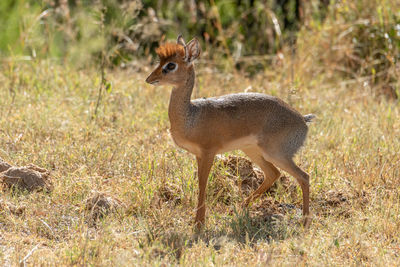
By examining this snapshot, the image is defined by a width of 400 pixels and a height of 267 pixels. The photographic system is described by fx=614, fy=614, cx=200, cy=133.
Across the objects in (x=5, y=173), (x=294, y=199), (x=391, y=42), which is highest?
(x=391, y=42)

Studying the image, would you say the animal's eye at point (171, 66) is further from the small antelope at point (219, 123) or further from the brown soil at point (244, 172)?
the brown soil at point (244, 172)

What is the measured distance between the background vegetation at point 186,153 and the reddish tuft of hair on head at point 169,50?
1039mm

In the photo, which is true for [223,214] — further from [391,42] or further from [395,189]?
[391,42]

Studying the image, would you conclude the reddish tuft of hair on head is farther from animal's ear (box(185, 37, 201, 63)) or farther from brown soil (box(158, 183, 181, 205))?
brown soil (box(158, 183, 181, 205))

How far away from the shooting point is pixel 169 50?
4352 millimetres

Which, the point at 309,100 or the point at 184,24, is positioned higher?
the point at 184,24

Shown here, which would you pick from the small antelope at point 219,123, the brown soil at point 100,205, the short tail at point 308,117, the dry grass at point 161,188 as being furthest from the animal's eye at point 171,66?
the short tail at point 308,117

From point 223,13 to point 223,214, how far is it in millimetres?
5700

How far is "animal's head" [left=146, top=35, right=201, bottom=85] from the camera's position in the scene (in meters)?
4.32

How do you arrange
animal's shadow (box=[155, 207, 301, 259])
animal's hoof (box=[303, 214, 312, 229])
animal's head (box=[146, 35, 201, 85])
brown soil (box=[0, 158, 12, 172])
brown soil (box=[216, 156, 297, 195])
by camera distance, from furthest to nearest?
brown soil (box=[216, 156, 297, 195])
brown soil (box=[0, 158, 12, 172])
animal's hoof (box=[303, 214, 312, 229])
animal's head (box=[146, 35, 201, 85])
animal's shadow (box=[155, 207, 301, 259])

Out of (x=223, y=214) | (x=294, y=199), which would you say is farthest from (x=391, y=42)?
(x=223, y=214)

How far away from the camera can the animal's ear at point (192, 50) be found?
438 centimetres

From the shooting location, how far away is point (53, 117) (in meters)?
6.30

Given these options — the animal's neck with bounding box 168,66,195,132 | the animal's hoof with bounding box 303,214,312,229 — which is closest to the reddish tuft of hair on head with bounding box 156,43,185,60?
the animal's neck with bounding box 168,66,195,132
